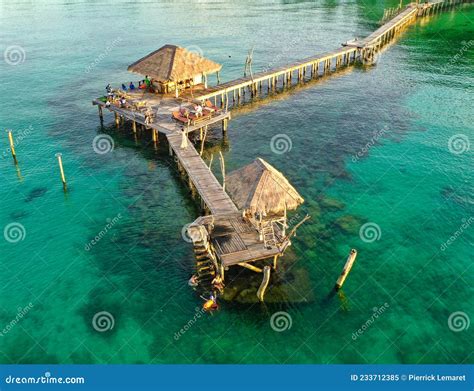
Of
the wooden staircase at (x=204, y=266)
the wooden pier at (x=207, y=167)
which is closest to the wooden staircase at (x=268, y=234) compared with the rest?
the wooden pier at (x=207, y=167)

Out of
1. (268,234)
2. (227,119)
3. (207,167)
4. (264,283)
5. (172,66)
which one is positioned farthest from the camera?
(172,66)

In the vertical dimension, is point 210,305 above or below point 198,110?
below

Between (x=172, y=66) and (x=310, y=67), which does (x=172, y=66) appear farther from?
(x=310, y=67)

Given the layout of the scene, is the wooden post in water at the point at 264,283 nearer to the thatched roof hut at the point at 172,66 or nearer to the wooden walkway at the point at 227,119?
the wooden walkway at the point at 227,119

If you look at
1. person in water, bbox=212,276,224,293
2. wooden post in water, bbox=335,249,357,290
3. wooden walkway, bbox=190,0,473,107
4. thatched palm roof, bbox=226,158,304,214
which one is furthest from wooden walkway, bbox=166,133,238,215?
wooden walkway, bbox=190,0,473,107

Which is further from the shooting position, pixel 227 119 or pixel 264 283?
pixel 227 119

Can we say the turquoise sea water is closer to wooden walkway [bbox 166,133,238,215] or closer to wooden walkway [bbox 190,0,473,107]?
wooden walkway [bbox 166,133,238,215]

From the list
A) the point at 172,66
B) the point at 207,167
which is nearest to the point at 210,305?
the point at 207,167
